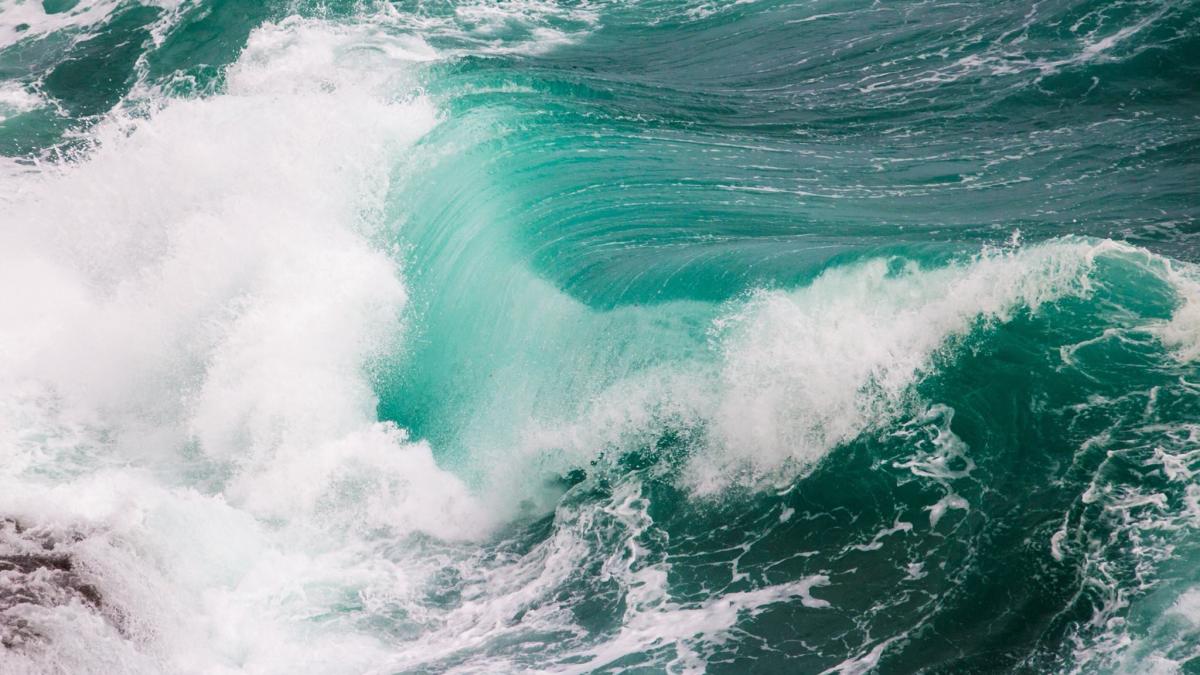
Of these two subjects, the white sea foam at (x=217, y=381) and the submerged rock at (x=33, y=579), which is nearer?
the submerged rock at (x=33, y=579)

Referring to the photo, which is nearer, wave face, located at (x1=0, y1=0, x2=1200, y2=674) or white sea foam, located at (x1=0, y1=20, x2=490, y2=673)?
wave face, located at (x1=0, y1=0, x2=1200, y2=674)

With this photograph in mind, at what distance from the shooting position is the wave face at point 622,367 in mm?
9750

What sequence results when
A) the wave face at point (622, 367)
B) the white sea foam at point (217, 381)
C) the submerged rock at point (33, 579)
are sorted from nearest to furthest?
1. the submerged rock at point (33, 579)
2. the wave face at point (622, 367)
3. the white sea foam at point (217, 381)

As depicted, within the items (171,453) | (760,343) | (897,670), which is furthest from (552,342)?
(897,670)

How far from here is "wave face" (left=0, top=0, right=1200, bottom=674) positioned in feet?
32.0

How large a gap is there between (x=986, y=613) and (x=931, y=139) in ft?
36.3

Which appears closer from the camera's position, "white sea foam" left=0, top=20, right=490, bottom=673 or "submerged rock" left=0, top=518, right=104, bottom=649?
"submerged rock" left=0, top=518, right=104, bottom=649

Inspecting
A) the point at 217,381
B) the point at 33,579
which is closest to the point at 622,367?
the point at 217,381

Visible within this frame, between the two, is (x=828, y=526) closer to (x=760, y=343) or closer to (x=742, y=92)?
(x=760, y=343)

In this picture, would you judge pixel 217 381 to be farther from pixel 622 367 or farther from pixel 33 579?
pixel 622 367

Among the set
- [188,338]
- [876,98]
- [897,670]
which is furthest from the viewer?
[876,98]

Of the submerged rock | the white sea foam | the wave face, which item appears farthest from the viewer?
the white sea foam

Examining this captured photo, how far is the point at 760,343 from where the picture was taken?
12555 millimetres

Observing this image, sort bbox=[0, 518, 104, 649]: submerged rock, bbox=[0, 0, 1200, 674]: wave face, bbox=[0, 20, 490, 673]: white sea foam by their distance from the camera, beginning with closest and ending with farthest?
bbox=[0, 518, 104, 649]: submerged rock, bbox=[0, 0, 1200, 674]: wave face, bbox=[0, 20, 490, 673]: white sea foam
